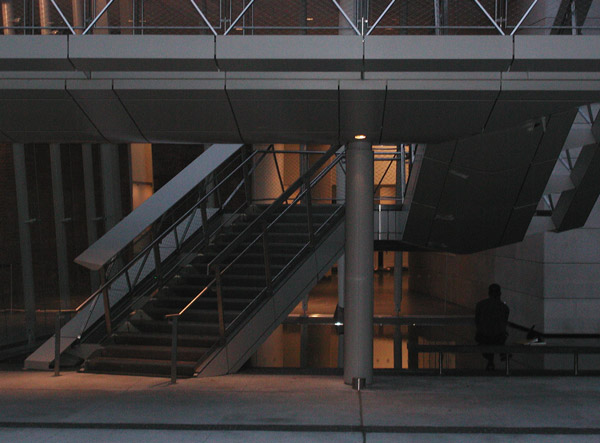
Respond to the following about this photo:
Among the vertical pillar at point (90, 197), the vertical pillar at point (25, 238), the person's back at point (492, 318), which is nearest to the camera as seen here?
the person's back at point (492, 318)

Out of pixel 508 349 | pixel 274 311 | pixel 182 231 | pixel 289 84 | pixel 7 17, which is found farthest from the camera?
pixel 182 231

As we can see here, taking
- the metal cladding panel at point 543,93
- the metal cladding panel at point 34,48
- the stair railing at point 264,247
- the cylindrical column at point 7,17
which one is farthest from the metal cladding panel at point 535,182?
the cylindrical column at point 7,17

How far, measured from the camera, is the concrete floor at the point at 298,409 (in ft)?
21.8

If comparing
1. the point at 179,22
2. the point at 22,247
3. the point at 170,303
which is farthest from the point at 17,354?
the point at 179,22

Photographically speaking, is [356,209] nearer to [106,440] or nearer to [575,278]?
[106,440]

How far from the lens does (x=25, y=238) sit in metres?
15.3

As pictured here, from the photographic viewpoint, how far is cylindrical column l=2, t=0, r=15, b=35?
7.66m

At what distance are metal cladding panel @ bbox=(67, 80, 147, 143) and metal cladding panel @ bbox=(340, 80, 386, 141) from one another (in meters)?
2.39

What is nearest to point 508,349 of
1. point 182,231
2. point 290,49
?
point 290,49

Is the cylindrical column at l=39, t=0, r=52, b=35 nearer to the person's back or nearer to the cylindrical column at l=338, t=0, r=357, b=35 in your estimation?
the cylindrical column at l=338, t=0, r=357, b=35

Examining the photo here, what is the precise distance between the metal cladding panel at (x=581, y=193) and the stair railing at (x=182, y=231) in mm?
6235

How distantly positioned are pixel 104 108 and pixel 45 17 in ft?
3.57

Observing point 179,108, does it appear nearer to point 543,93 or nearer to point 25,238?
point 543,93

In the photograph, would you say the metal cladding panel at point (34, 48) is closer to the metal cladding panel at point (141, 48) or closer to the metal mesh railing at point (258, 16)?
the metal cladding panel at point (141, 48)
